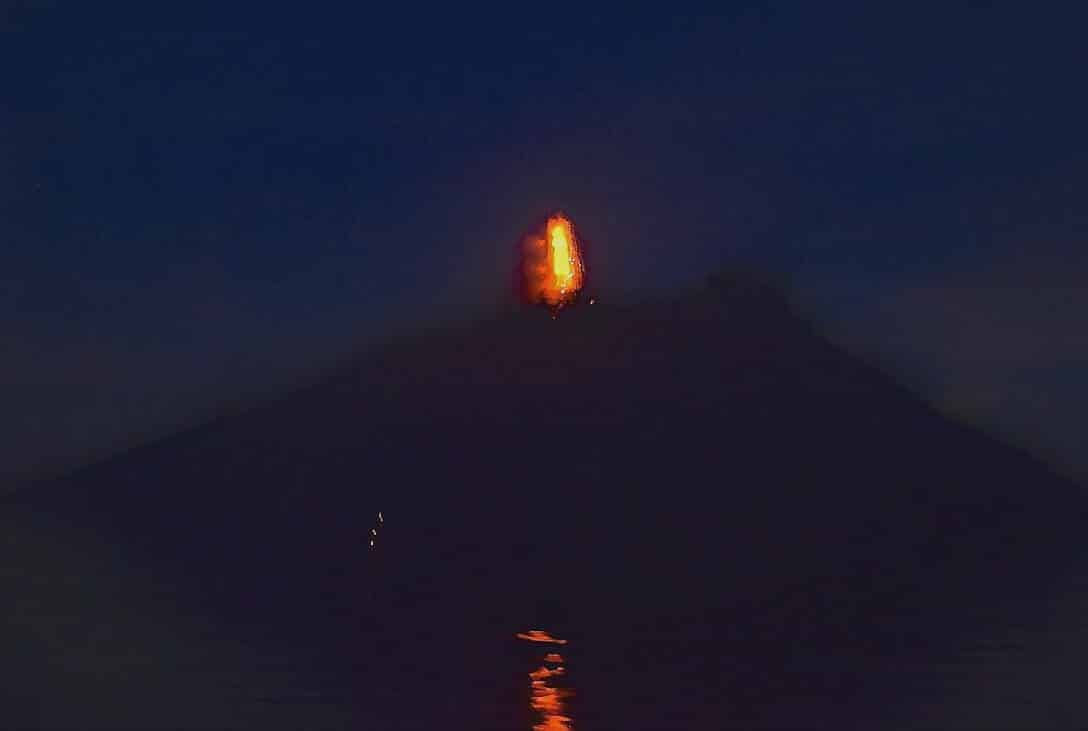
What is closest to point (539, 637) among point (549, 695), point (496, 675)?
point (496, 675)

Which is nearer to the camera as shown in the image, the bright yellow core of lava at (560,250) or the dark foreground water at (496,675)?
the dark foreground water at (496,675)

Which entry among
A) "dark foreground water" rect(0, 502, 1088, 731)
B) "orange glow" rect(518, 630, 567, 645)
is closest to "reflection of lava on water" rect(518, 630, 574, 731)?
"dark foreground water" rect(0, 502, 1088, 731)

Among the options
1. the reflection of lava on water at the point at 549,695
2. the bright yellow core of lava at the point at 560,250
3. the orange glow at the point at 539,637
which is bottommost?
the reflection of lava on water at the point at 549,695

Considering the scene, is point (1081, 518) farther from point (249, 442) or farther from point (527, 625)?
point (249, 442)

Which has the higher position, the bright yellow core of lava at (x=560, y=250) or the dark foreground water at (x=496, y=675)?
the bright yellow core of lava at (x=560, y=250)

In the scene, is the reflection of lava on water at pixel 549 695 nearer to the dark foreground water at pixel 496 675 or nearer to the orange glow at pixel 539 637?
the dark foreground water at pixel 496 675

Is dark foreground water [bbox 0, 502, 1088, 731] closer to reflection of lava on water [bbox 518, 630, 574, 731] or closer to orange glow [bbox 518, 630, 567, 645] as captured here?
reflection of lava on water [bbox 518, 630, 574, 731]

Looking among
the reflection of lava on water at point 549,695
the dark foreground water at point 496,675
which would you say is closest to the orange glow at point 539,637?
the dark foreground water at point 496,675
